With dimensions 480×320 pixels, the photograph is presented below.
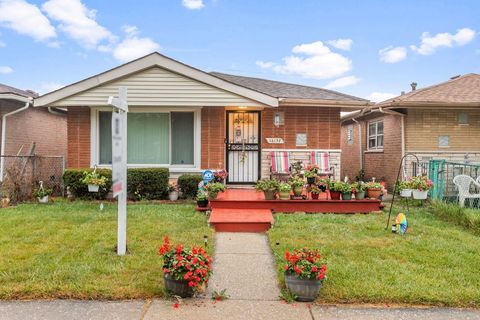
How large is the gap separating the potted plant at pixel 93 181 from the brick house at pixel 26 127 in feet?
10.7

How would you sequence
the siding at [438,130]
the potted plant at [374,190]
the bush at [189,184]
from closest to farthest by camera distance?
the potted plant at [374,190]
the bush at [189,184]
the siding at [438,130]

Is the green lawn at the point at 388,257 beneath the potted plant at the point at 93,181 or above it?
beneath

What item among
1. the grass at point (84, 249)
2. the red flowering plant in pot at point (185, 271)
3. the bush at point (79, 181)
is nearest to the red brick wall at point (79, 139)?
the bush at point (79, 181)

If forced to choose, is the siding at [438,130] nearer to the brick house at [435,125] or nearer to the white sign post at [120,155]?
the brick house at [435,125]

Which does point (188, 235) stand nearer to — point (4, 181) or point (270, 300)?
point (270, 300)

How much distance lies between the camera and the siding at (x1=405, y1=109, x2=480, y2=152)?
11.1m

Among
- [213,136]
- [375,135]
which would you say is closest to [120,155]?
[213,136]

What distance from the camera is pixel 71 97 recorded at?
9508 millimetres

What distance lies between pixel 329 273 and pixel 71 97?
7.87m

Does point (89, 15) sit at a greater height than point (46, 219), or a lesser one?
greater

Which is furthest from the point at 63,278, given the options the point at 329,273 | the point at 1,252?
the point at 329,273

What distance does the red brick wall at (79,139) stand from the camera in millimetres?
10062

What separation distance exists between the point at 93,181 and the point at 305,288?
6.26 meters

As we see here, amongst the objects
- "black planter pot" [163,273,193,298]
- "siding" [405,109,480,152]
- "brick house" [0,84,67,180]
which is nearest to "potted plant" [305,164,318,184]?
"siding" [405,109,480,152]
